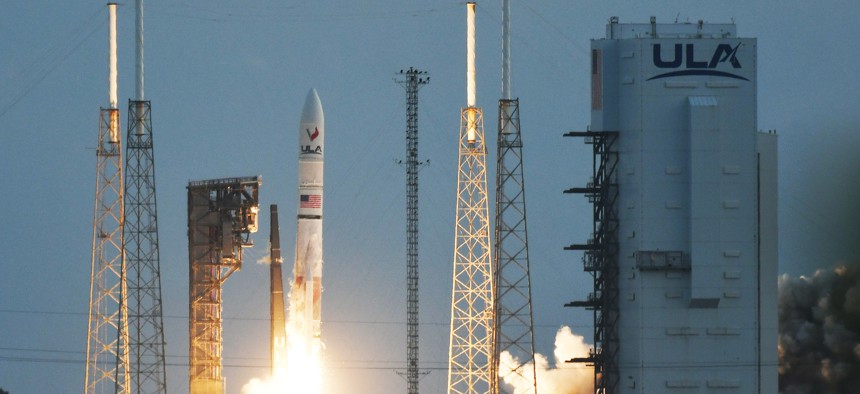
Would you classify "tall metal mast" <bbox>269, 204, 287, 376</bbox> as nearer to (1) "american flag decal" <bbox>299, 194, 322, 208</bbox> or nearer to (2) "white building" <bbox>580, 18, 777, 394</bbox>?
(1) "american flag decal" <bbox>299, 194, 322, 208</bbox>

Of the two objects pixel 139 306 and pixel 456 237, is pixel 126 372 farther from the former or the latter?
pixel 456 237

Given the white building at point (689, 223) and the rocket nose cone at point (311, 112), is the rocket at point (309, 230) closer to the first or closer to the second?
the rocket nose cone at point (311, 112)

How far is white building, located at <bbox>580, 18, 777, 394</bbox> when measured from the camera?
559 ft

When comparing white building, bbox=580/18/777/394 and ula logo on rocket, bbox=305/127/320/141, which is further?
ula logo on rocket, bbox=305/127/320/141

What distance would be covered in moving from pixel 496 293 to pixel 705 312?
11.0 m

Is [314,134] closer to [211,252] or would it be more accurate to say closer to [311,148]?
[311,148]

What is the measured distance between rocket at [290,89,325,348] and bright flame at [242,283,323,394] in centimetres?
5

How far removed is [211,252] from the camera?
626 ft

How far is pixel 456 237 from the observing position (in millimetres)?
180125

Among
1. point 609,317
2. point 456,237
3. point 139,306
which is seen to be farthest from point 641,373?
point 139,306

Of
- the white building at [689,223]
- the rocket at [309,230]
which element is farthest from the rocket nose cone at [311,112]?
the white building at [689,223]

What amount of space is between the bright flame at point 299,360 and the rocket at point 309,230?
0.16 ft

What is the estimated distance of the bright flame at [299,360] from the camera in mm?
175875

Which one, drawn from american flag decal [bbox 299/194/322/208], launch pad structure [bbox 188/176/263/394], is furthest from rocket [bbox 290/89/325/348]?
launch pad structure [bbox 188/176/263/394]
